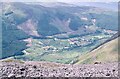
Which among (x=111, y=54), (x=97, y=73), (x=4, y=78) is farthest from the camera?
(x=111, y=54)

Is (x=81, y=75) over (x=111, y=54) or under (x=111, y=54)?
over

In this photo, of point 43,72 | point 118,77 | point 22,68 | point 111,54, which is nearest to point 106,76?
point 118,77

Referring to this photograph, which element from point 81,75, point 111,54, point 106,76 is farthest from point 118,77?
point 111,54

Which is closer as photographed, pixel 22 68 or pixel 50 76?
pixel 50 76

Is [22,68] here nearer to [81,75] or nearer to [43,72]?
[43,72]

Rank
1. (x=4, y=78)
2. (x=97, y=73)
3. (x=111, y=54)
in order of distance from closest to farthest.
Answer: (x=4, y=78), (x=97, y=73), (x=111, y=54)

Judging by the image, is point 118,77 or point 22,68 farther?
point 22,68

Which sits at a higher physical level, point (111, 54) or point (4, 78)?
point (4, 78)

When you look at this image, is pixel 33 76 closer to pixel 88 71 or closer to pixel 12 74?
pixel 12 74

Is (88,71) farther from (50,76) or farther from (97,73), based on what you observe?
(50,76)
